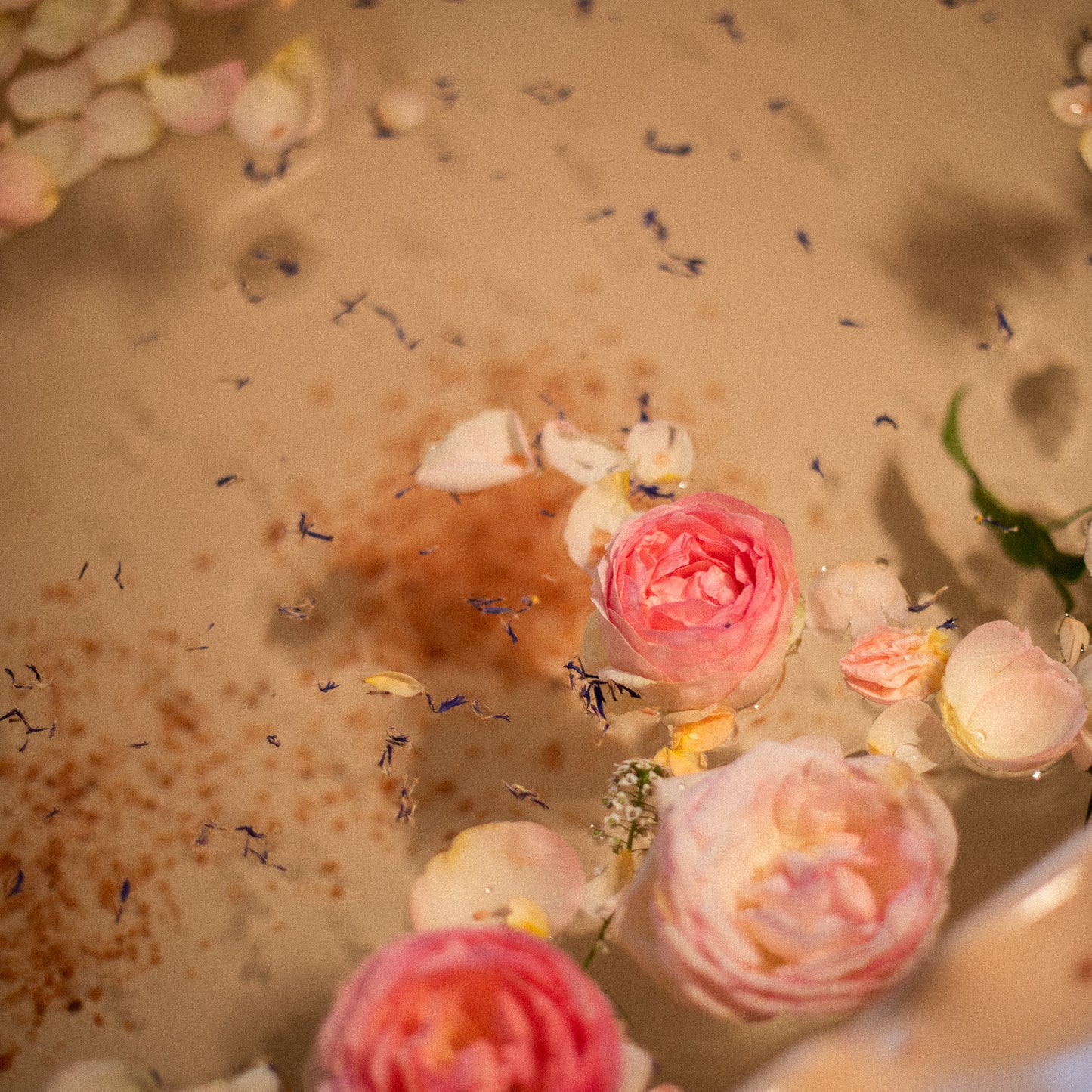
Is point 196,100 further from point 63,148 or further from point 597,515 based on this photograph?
point 597,515

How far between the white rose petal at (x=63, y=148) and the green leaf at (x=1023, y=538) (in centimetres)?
64

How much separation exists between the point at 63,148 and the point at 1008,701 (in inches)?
28.7

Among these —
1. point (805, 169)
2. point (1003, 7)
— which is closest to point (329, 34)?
point (805, 169)

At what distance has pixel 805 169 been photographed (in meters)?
0.67

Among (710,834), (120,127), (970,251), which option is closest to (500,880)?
(710,834)

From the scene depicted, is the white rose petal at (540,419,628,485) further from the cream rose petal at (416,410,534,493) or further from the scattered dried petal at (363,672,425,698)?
the scattered dried petal at (363,672,425,698)

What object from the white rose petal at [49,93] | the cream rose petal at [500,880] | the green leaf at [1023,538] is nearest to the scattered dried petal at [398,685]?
the cream rose petal at [500,880]

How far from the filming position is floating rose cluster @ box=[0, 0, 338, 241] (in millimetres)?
711

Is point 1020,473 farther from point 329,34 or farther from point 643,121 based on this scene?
point 329,34

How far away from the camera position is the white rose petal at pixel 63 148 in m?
0.71

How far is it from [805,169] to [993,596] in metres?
0.33

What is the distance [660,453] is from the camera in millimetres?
612

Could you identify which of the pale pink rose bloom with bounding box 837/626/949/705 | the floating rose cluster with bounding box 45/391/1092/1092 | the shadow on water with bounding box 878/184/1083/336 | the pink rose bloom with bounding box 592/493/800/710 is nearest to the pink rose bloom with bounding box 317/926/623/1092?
the floating rose cluster with bounding box 45/391/1092/1092

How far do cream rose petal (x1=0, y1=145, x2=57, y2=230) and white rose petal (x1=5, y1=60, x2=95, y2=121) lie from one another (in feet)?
0.12
